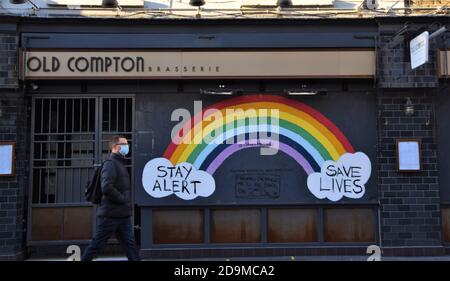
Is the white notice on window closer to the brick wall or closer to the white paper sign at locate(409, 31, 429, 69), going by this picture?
the brick wall

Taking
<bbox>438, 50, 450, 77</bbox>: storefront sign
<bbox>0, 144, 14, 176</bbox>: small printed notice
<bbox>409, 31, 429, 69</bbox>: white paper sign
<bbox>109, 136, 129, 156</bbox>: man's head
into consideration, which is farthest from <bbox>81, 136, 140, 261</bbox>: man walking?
<bbox>438, 50, 450, 77</bbox>: storefront sign

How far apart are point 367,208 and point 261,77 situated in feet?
10.3

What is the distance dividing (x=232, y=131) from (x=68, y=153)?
312cm

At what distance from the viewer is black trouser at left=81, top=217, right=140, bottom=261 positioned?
678 cm

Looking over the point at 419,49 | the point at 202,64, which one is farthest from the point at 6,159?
the point at 419,49

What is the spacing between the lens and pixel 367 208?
9.33 m

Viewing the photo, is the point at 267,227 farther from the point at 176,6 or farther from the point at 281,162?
the point at 176,6

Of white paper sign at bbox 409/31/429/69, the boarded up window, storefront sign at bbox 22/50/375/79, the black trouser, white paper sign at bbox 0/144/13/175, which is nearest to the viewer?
the black trouser

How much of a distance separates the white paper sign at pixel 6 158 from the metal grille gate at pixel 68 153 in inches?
17.4

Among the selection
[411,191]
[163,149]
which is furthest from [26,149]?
[411,191]

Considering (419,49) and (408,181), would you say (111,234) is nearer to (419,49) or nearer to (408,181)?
(408,181)

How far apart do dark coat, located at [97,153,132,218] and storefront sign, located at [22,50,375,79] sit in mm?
2645

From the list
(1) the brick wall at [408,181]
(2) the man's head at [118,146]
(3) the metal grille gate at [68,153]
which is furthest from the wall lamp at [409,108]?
(2) the man's head at [118,146]

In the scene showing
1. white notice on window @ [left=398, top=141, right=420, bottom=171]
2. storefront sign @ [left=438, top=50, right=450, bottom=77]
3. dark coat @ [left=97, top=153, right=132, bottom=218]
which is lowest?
dark coat @ [left=97, top=153, right=132, bottom=218]
